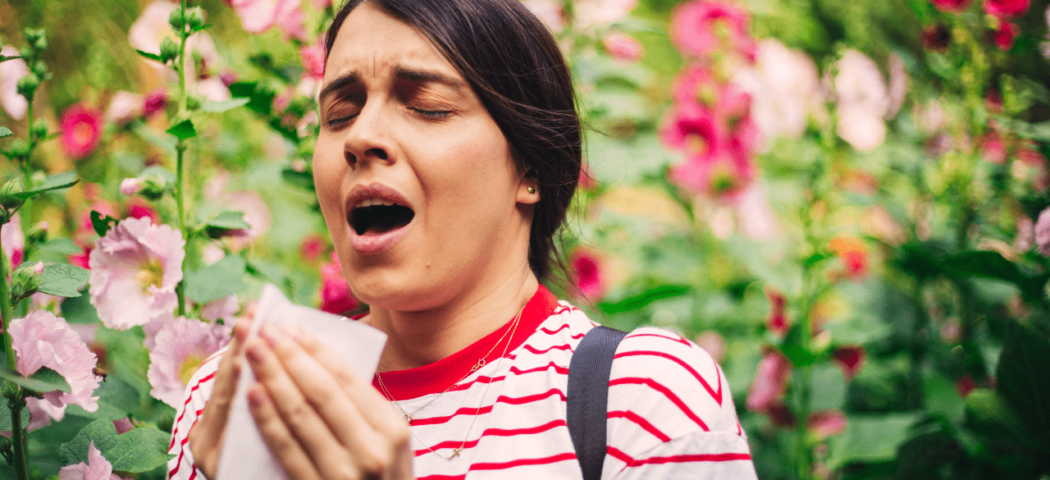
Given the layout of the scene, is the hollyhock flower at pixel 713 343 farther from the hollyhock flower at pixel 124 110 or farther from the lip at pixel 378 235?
the hollyhock flower at pixel 124 110

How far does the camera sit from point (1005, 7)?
1392 millimetres

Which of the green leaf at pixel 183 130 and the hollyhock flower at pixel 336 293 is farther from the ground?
the green leaf at pixel 183 130

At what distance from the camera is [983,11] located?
1443 mm

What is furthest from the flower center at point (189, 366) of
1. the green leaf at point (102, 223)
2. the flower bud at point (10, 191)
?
the flower bud at point (10, 191)

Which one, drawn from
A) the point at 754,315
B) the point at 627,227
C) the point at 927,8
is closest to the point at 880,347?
the point at 754,315

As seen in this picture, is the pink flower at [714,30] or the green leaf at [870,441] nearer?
the green leaf at [870,441]

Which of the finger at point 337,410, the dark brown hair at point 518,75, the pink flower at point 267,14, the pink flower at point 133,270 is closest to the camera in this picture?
the finger at point 337,410

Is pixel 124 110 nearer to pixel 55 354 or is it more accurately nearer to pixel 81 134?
pixel 81 134

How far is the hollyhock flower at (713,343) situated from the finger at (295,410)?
1.52 m

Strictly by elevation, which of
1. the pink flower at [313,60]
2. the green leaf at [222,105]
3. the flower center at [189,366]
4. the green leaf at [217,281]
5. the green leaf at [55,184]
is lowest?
the flower center at [189,366]

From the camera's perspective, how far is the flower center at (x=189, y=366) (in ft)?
3.10

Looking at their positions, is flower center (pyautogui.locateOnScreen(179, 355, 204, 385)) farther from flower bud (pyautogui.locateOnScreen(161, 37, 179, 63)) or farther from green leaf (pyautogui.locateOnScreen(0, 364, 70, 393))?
flower bud (pyautogui.locateOnScreen(161, 37, 179, 63))

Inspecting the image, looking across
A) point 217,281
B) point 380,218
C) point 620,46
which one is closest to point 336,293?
point 217,281

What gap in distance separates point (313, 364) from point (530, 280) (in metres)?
0.47
